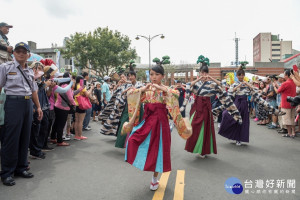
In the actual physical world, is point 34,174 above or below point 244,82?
below

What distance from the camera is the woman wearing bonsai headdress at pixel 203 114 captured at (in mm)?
5637

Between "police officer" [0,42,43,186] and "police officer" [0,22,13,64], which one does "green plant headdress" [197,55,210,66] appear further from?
"police officer" [0,22,13,64]

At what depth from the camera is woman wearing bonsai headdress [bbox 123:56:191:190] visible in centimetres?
363

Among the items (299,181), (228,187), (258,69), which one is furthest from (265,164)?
(258,69)

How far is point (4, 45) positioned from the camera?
18.5 ft

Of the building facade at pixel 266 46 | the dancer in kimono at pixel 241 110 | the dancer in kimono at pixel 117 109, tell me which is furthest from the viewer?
the building facade at pixel 266 46

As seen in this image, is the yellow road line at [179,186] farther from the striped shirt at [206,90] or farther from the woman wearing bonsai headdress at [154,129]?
the striped shirt at [206,90]

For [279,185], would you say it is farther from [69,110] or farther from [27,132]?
[69,110]

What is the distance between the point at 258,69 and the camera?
48469 mm

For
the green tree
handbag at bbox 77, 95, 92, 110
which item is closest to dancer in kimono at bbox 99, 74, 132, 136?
handbag at bbox 77, 95, 92, 110

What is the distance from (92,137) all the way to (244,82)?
477 cm

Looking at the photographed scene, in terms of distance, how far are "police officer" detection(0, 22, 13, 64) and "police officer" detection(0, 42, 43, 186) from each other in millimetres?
1817

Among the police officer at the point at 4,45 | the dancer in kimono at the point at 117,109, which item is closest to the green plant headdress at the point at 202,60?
the dancer in kimono at the point at 117,109

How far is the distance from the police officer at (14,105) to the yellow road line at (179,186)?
2.45 meters
